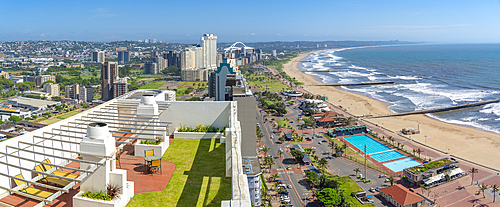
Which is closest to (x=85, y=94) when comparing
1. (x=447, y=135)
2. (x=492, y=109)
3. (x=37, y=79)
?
(x=37, y=79)

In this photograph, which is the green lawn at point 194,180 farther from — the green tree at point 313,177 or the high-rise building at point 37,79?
the high-rise building at point 37,79

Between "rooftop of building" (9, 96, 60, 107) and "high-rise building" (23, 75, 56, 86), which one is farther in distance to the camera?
"high-rise building" (23, 75, 56, 86)

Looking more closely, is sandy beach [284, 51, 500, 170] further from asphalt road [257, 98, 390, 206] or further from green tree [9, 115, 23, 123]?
green tree [9, 115, 23, 123]

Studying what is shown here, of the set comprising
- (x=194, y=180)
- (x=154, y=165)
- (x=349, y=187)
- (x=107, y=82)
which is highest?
(x=154, y=165)

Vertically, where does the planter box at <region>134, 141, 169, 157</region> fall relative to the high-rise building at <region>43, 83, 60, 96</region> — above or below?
above

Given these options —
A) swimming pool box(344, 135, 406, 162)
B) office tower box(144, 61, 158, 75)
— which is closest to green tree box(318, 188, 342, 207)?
swimming pool box(344, 135, 406, 162)

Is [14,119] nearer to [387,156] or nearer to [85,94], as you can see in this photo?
[85,94]

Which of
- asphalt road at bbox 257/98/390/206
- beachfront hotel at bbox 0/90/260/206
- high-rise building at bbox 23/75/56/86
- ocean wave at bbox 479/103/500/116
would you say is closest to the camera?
beachfront hotel at bbox 0/90/260/206
